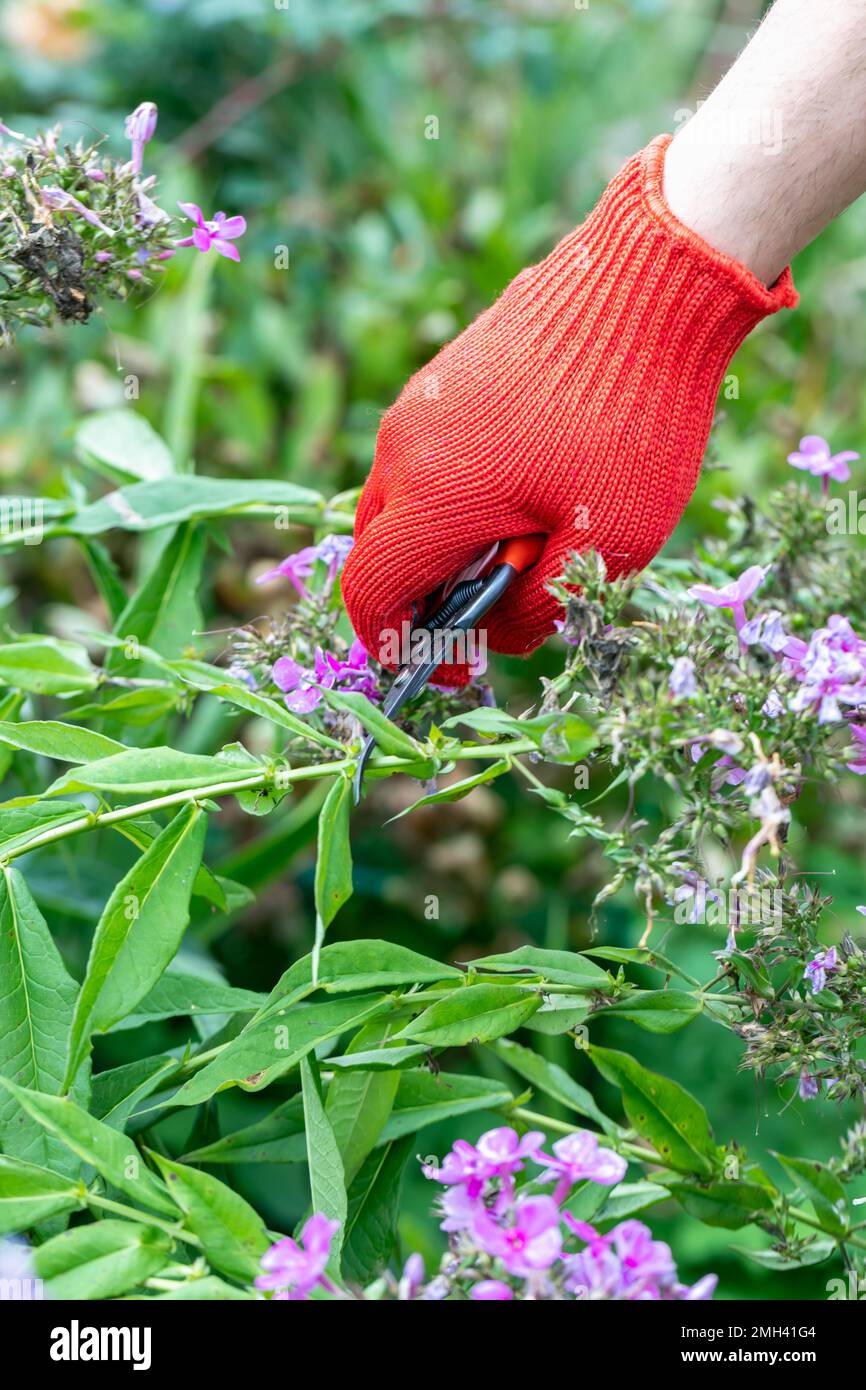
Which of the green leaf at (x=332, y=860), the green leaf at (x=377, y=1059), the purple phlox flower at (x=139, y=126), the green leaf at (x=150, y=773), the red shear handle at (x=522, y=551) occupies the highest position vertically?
the purple phlox flower at (x=139, y=126)

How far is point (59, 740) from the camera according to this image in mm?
772

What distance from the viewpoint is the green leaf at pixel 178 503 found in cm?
102

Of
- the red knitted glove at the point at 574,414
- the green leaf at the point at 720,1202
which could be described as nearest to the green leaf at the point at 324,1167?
the green leaf at the point at 720,1202

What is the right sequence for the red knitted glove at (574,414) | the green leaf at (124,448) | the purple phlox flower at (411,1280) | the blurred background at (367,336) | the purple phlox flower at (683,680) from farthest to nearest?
the blurred background at (367,336) < the green leaf at (124,448) < the red knitted glove at (574,414) < the purple phlox flower at (683,680) < the purple phlox flower at (411,1280)

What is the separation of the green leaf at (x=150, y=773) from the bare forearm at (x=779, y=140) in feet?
1.65

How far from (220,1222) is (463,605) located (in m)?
0.44

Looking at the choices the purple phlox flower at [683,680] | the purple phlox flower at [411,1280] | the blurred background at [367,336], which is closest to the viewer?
the purple phlox flower at [411,1280]

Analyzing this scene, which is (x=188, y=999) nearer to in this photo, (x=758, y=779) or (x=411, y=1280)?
(x=411, y=1280)

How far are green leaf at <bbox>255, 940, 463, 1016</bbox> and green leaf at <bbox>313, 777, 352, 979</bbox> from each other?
0.05 ft

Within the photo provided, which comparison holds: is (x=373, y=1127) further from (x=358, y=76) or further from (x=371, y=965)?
(x=358, y=76)

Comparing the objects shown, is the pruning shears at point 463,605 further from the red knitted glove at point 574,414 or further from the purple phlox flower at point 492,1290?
the purple phlox flower at point 492,1290

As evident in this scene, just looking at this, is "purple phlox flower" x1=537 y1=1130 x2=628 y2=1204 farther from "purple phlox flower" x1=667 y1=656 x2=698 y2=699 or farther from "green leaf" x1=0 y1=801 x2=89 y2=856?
"green leaf" x1=0 y1=801 x2=89 y2=856

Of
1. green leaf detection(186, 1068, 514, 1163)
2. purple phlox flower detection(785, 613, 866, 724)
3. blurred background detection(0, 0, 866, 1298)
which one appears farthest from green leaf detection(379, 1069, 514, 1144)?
blurred background detection(0, 0, 866, 1298)
